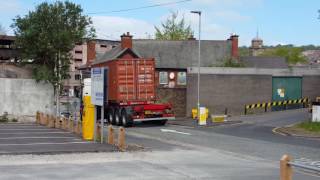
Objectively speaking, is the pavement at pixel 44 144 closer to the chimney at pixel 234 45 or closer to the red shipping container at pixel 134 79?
the red shipping container at pixel 134 79

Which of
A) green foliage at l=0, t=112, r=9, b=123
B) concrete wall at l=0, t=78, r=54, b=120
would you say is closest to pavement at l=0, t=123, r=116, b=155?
green foliage at l=0, t=112, r=9, b=123

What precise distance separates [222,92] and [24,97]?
67.0ft

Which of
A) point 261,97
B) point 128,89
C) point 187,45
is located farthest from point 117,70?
point 187,45

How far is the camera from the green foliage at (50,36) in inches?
1399

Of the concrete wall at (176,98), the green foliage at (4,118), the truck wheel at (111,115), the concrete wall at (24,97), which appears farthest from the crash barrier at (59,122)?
the concrete wall at (176,98)

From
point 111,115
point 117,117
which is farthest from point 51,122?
point 111,115

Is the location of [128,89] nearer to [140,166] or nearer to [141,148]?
[141,148]

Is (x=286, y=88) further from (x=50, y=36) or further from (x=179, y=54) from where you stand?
(x=50, y=36)

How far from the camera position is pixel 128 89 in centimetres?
3600

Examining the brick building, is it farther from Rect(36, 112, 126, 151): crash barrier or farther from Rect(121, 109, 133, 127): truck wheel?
Rect(36, 112, 126, 151): crash barrier

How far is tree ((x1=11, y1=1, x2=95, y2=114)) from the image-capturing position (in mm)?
35531

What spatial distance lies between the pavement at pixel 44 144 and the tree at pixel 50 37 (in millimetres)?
11272

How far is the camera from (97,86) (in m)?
21.3

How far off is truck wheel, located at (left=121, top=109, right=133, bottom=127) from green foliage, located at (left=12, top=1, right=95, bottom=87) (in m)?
4.57
